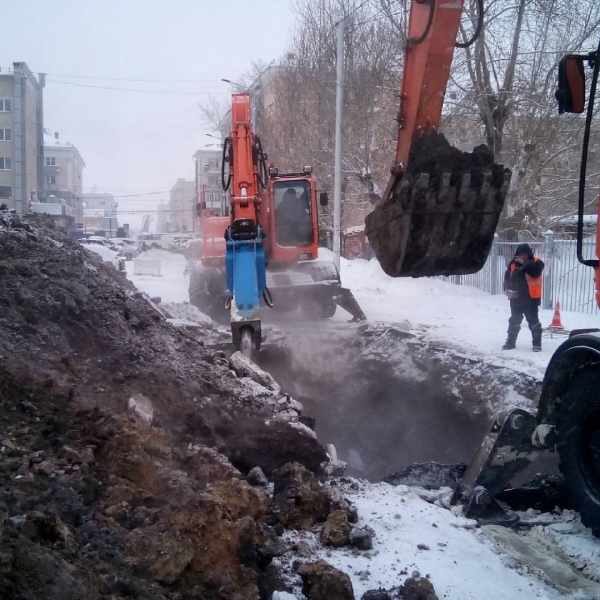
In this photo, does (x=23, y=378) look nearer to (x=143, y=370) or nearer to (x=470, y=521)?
(x=143, y=370)

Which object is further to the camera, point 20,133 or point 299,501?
point 20,133

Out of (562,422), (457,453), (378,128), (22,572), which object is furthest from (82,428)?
(378,128)

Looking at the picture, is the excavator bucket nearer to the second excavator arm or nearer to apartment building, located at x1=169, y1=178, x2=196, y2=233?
the second excavator arm

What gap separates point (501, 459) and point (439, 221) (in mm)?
1688

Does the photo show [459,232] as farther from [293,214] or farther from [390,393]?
[293,214]

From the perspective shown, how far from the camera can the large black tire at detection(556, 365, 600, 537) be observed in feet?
12.1

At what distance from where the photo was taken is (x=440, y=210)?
173 inches

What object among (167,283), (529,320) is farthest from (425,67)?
(167,283)

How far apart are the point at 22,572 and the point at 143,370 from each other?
304 centimetres

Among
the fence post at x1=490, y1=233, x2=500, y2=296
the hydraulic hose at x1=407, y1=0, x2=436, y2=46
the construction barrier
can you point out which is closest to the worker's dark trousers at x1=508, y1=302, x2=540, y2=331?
the hydraulic hose at x1=407, y1=0, x2=436, y2=46

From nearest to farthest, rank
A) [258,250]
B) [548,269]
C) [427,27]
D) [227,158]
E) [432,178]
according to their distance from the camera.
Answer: [427,27], [432,178], [258,250], [227,158], [548,269]

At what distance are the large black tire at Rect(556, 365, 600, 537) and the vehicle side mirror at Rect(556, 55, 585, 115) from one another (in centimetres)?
151

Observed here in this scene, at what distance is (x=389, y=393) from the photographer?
8.56 metres

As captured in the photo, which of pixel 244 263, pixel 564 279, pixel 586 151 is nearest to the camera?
pixel 586 151
